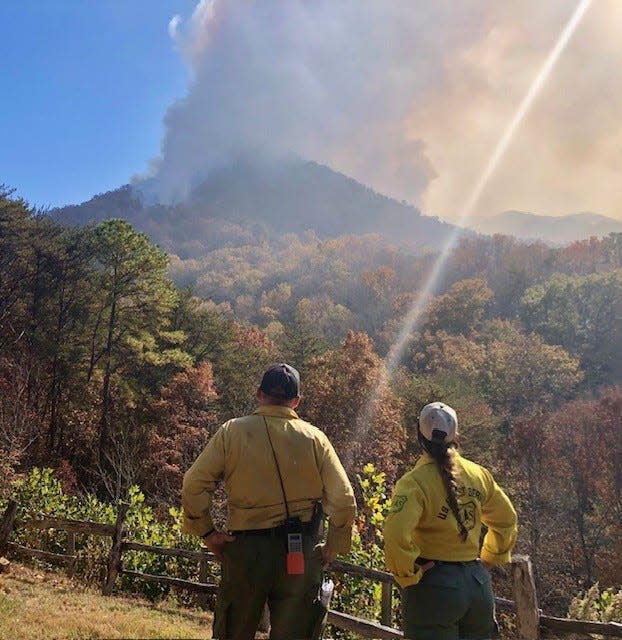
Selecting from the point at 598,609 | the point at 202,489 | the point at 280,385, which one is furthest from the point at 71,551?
the point at 598,609

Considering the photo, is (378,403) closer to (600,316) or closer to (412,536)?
(412,536)

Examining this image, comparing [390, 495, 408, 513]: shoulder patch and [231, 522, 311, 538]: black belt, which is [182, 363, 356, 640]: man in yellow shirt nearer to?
[231, 522, 311, 538]: black belt

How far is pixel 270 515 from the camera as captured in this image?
9.80 ft

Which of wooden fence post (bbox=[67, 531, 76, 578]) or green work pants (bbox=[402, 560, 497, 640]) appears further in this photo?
wooden fence post (bbox=[67, 531, 76, 578])

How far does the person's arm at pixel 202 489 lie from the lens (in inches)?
119

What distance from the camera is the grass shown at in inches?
203

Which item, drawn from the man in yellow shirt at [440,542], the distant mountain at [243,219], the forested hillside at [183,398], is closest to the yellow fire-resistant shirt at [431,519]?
the man in yellow shirt at [440,542]

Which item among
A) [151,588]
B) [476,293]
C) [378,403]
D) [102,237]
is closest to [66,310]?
[102,237]

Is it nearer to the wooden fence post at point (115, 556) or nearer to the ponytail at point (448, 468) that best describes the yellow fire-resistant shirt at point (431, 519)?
the ponytail at point (448, 468)

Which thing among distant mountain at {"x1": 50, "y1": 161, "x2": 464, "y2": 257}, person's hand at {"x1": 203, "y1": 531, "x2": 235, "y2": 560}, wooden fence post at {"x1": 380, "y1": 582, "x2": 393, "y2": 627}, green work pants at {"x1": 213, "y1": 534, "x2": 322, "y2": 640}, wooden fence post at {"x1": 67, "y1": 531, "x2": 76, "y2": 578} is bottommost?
wooden fence post at {"x1": 67, "y1": 531, "x2": 76, "y2": 578}

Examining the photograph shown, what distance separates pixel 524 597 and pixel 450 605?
3.62 ft

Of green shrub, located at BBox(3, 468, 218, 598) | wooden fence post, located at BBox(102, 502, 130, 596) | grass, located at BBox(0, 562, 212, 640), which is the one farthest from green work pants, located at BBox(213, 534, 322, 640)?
green shrub, located at BBox(3, 468, 218, 598)

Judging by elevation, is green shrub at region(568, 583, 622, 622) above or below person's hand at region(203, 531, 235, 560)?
below

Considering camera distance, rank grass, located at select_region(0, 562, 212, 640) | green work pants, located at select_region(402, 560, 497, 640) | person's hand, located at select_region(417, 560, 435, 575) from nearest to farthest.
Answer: green work pants, located at select_region(402, 560, 497, 640) → person's hand, located at select_region(417, 560, 435, 575) → grass, located at select_region(0, 562, 212, 640)
